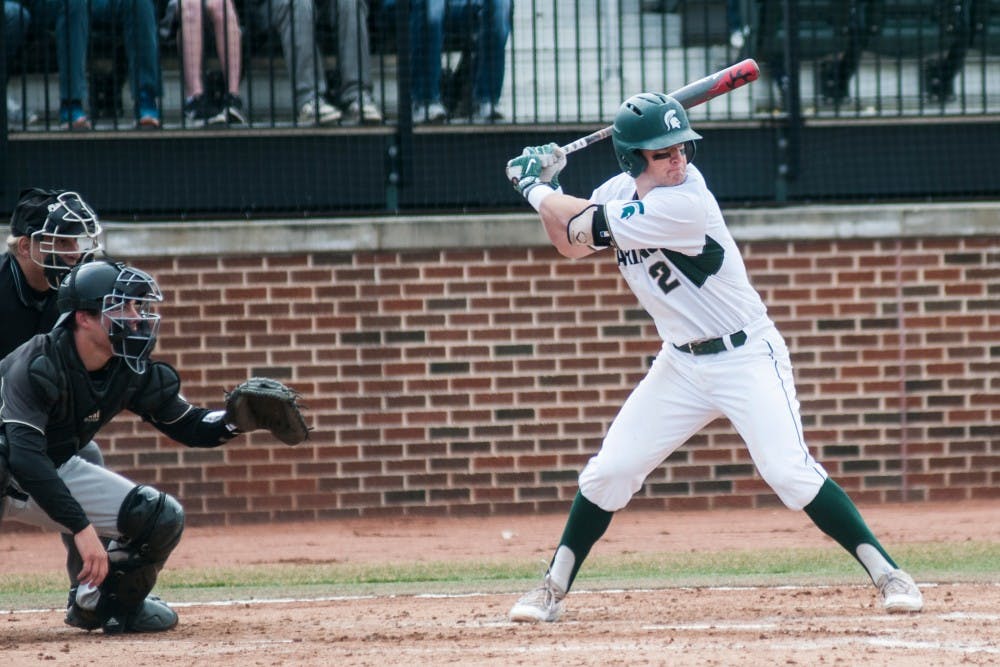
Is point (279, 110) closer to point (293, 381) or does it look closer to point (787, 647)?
point (293, 381)

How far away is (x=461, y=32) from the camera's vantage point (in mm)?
9344

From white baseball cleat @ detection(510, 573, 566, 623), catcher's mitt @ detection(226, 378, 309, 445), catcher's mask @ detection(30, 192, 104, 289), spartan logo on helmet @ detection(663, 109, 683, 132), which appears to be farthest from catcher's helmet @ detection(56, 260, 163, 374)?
spartan logo on helmet @ detection(663, 109, 683, 132)

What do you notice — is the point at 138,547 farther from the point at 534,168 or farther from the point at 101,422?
the point at 534,168

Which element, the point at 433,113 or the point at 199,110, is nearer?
the point at 199,110

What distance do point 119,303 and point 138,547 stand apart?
0.99 meters

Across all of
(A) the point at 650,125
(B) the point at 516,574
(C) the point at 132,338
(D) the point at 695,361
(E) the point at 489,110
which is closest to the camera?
(C) the point at 132,338

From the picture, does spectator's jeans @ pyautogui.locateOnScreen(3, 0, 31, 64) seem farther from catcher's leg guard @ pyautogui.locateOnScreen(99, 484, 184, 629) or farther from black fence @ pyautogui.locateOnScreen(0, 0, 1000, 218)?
catcher's leg guard @ pyautogui.locateOnScreen(99, 484, 184, 629)

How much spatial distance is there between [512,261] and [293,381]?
1.55m

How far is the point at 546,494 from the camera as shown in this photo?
8914 mm

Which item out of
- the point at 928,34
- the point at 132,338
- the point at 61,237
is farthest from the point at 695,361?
the point at 928,34

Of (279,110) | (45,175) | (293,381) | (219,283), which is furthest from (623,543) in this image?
(45,175)

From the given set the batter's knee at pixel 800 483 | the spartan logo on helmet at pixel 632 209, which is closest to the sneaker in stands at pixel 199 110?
the spartan logo on helmet at pixel 632 209

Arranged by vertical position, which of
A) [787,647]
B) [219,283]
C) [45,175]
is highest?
[45,175]

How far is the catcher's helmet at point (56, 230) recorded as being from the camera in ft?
18.0
